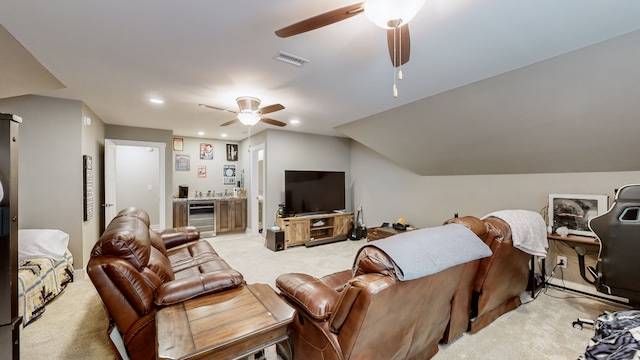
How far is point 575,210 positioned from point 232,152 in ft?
23.0

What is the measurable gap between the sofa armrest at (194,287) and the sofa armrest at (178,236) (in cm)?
183

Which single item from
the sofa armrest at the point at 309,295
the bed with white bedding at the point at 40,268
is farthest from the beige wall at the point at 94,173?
the sofa armrest at the point at 309,295

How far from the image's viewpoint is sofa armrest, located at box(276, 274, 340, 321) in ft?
4.77

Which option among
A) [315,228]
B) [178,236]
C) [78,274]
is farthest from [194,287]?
[315,228]

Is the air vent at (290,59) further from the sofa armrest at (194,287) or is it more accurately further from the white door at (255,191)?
the white door at (255,191)

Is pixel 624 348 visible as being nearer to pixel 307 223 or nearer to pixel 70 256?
pixel 307 223

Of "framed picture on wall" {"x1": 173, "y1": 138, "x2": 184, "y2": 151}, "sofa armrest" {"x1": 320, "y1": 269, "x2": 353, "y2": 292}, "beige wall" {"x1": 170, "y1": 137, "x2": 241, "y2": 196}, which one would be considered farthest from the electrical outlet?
"framed picture on wall" {"x1": 173, "y1": 138, "x2": 184, "y2": 151}

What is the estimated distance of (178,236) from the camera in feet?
11.0

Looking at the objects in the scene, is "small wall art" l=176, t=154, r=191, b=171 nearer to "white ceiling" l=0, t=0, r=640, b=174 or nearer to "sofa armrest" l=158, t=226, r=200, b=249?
"white ceiling" l=0, t=0, r=640, b=174

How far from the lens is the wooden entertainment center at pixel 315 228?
16.4ft

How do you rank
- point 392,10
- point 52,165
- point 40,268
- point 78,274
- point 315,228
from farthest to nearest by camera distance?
point 315,228 < point 78,274 < point 52,165 < point 40,268 < point 392,10

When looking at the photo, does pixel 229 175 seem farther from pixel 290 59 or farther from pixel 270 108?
pixel 290 59

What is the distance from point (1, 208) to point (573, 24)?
359 cm

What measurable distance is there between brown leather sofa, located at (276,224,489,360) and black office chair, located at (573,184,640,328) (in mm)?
1226
